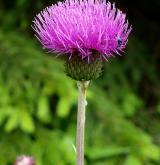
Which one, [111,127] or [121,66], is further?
[121,66]

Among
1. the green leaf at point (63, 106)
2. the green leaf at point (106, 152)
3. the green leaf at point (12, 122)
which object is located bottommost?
the green leaf at point (106, 152)

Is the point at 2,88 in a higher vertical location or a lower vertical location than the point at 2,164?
higher

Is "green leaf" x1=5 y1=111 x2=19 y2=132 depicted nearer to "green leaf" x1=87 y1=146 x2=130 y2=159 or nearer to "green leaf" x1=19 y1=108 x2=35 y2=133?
"green leaf" x1=19 y1=108 x2=35 y2=133

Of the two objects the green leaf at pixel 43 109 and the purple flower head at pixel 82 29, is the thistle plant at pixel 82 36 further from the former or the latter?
the green leaf at pixel 43 109

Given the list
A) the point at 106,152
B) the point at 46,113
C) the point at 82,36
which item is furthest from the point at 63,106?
the point at 82,36

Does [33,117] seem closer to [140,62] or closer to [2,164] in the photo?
[2,164]

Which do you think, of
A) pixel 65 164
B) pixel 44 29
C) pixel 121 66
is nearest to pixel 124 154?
pixel 65 164

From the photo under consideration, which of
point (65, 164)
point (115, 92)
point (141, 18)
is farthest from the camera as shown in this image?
point (141, 18)

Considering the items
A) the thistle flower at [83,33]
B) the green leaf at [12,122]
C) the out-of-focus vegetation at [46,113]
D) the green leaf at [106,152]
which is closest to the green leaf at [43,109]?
A: the out-of-focus vegetation at [46,113]
